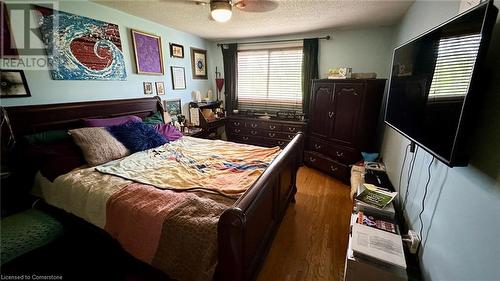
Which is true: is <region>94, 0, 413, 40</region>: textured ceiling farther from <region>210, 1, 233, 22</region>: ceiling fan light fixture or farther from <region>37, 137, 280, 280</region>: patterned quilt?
<region>37, 137, 280, 280</region>: patterned quilt

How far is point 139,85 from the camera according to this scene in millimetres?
2900

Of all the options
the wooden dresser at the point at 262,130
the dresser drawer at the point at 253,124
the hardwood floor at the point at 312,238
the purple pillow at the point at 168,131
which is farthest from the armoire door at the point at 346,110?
the purple pillow at the point at 168,131

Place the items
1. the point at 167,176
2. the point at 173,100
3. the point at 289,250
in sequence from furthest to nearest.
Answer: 1. the point at 173,100
2. the point at 289,250
3. the point at 167,176

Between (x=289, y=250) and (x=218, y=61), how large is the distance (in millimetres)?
3844

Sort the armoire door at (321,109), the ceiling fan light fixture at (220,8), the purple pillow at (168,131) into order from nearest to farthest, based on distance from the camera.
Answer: the ceiling fan light fixture at (220,8) < the purple pillow at (168,131) < the armoire door at (321,109)

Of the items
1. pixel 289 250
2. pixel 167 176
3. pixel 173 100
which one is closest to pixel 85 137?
pixel 167 176

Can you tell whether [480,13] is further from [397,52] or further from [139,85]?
[139,85]

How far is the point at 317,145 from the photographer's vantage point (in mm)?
3441

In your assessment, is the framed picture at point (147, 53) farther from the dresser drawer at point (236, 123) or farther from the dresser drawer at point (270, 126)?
the dresser drawer at point (270, 126)

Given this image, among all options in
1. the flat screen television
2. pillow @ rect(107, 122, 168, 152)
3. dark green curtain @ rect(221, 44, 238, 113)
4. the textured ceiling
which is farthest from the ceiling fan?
dark green curtain @ rect(221, 44, 238, 113)

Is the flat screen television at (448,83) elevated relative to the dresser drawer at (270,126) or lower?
elevated

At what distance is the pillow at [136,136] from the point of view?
87.1 inches

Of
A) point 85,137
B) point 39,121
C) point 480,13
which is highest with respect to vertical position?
point 480,13

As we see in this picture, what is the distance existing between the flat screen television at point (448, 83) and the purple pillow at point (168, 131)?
2.55 m
